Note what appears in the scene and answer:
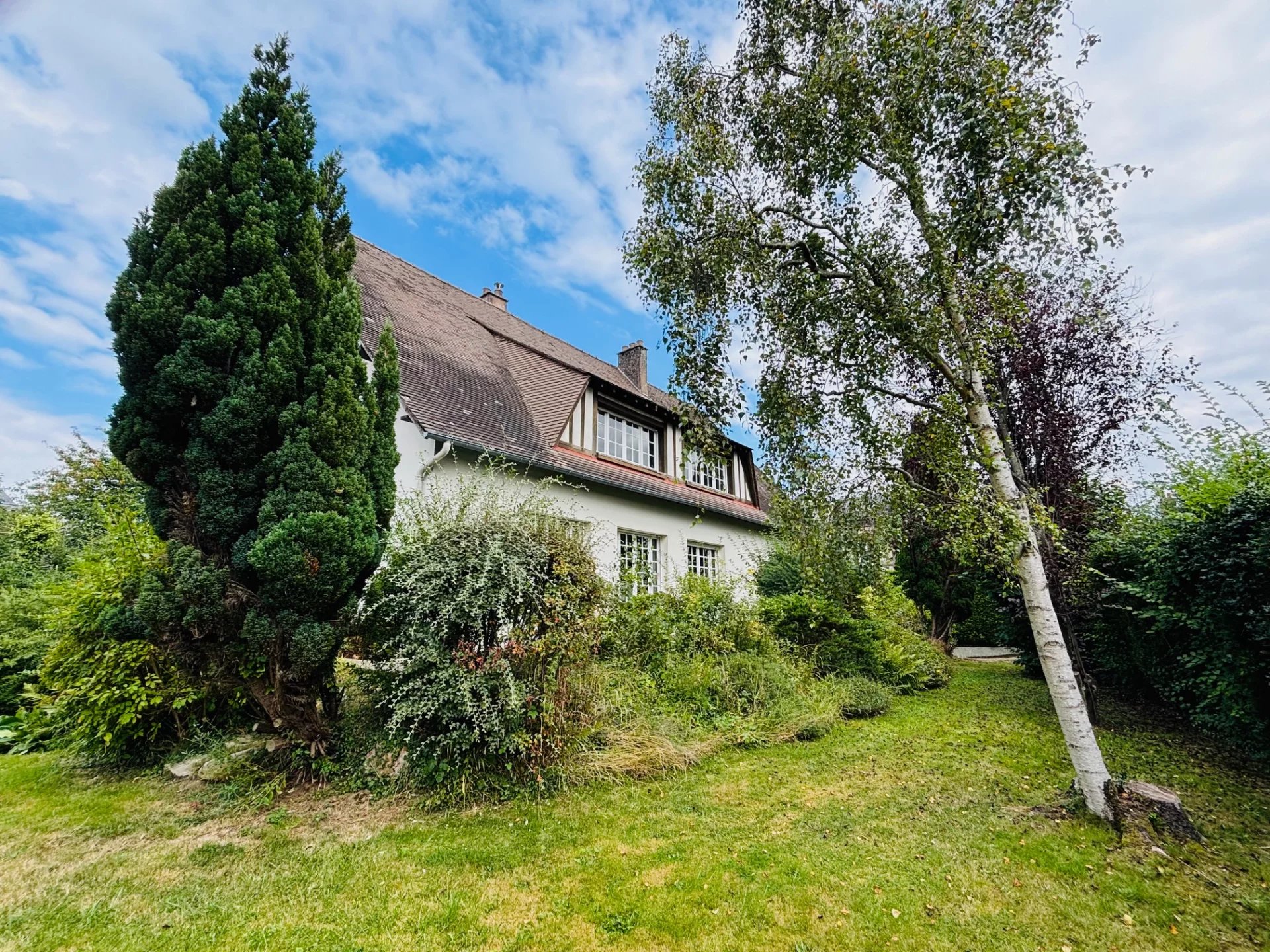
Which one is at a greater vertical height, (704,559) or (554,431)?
(554,431)

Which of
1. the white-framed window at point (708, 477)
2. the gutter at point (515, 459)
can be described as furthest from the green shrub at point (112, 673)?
the white-framed window at point (708, 477)

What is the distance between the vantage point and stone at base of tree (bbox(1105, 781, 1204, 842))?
3.50 meters

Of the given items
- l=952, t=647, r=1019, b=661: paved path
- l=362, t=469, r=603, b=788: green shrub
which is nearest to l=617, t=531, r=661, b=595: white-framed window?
l=362, t=469, r=603, b=788: green shrub

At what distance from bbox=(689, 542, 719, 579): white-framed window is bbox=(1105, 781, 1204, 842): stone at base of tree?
864 centimetres

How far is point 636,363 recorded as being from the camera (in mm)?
15414

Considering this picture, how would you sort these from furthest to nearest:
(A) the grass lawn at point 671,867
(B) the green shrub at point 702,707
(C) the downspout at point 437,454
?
(C) the downspout at point 437,454, (B) the green shrub at point 702,707, (A) the grass lawn at point 671,867

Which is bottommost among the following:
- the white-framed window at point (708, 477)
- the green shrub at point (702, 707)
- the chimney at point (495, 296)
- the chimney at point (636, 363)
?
the green shrub at point (702, 707)

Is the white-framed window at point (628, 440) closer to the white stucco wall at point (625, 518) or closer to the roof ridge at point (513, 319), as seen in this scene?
the roof ridge at point (513, 319)

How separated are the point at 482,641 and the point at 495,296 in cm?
1163

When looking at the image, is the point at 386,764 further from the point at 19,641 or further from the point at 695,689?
the point at 19,641

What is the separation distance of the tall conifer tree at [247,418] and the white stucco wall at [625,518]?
8.39 ft

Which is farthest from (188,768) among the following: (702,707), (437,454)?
(702,707)

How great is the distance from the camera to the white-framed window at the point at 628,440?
11.0m

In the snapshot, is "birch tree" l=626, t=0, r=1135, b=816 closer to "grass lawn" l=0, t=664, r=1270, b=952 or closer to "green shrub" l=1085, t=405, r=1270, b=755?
"grass lawn" l=0, t=664, r=1270, b=952
